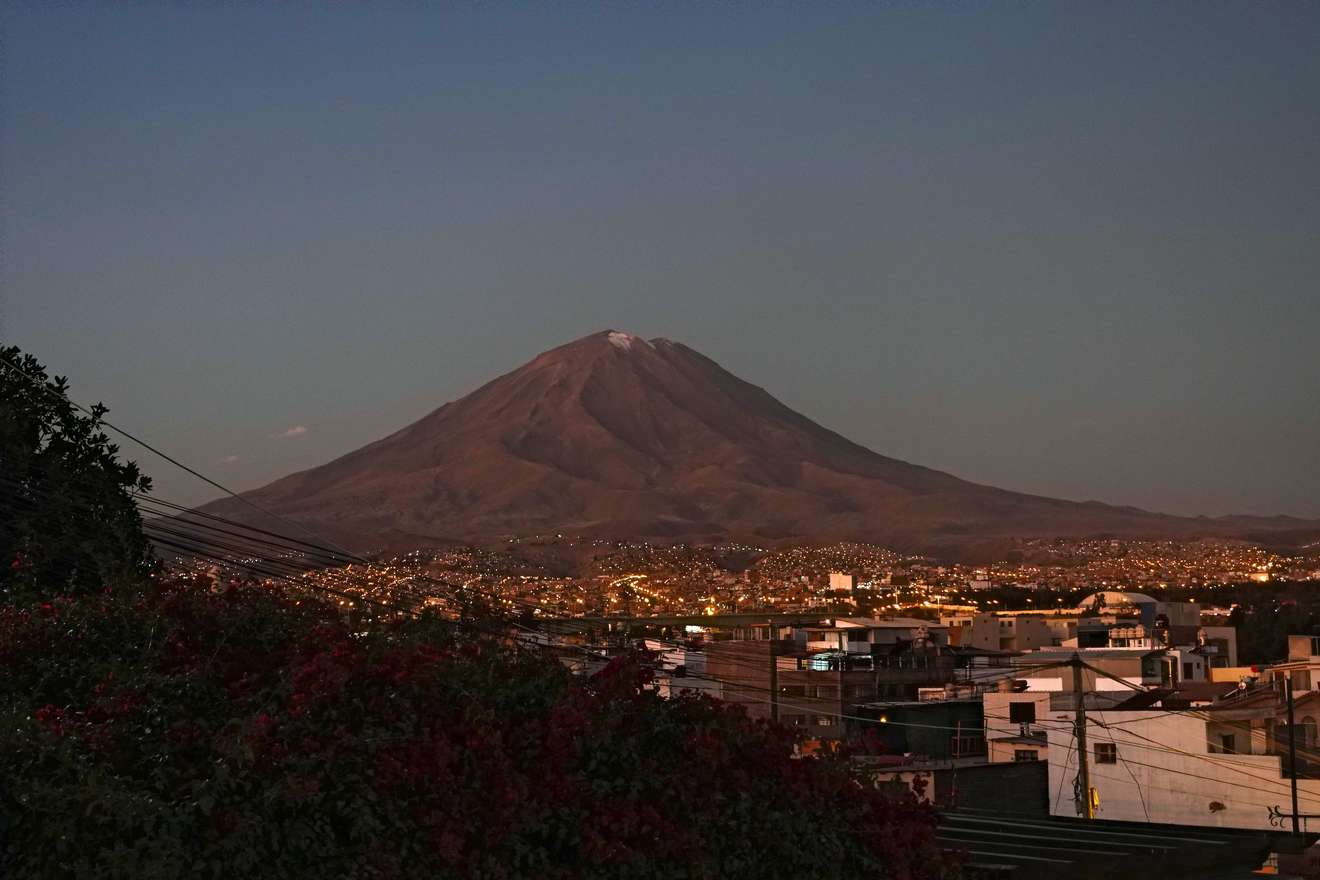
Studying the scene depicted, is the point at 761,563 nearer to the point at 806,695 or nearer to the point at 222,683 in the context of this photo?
the point at 806,695

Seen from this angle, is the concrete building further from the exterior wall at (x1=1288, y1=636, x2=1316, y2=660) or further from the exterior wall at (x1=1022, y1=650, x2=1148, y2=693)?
the exterior wall at (x1=1288, y1=636, x2=1316, y2=660)

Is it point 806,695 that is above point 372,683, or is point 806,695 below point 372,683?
below

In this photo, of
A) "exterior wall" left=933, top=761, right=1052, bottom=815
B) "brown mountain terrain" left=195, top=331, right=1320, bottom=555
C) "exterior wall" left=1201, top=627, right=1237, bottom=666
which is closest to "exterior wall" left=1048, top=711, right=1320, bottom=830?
"exterior wall" left=933, top=761, right=1052, bottom=815

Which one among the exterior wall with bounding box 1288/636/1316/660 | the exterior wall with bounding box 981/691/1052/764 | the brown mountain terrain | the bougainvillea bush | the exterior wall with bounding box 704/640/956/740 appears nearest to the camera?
the bougainvillea bush

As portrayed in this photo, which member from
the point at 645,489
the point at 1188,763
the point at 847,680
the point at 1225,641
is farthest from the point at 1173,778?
the point at 645,489

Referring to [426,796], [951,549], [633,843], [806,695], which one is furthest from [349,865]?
[951,549]

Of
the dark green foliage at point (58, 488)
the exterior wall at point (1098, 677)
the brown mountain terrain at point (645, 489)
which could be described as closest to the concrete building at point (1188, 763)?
the exterior wall at point (1098, 677)
